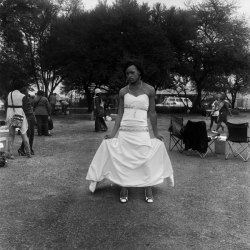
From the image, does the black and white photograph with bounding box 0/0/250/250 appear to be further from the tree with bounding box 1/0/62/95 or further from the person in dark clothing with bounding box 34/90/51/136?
the tree with bounding box 1/0/62/95

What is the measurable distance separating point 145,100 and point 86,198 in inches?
64.0

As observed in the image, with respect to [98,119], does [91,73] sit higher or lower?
higher

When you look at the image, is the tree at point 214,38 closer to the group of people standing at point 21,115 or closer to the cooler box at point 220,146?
the cooler box at point 220,146

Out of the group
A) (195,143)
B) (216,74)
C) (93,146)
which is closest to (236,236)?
(195,143)

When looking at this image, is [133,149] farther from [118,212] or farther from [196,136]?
[196,136]

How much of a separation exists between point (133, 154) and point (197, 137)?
467 centimetres

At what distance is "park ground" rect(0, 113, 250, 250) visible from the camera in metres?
4.22

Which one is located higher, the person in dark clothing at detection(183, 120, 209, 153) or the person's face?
the person's face

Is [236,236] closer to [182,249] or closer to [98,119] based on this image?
[182,249]

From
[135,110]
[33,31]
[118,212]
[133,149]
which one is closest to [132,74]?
[135,110]

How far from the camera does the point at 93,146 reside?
12.2m

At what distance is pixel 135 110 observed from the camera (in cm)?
584

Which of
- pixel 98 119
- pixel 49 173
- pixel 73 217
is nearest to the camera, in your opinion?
pixel 73 217

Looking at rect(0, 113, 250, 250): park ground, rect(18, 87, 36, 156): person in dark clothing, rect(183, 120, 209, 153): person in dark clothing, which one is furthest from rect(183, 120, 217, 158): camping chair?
rect(18, 87, 36, 156): person in dark clothing
